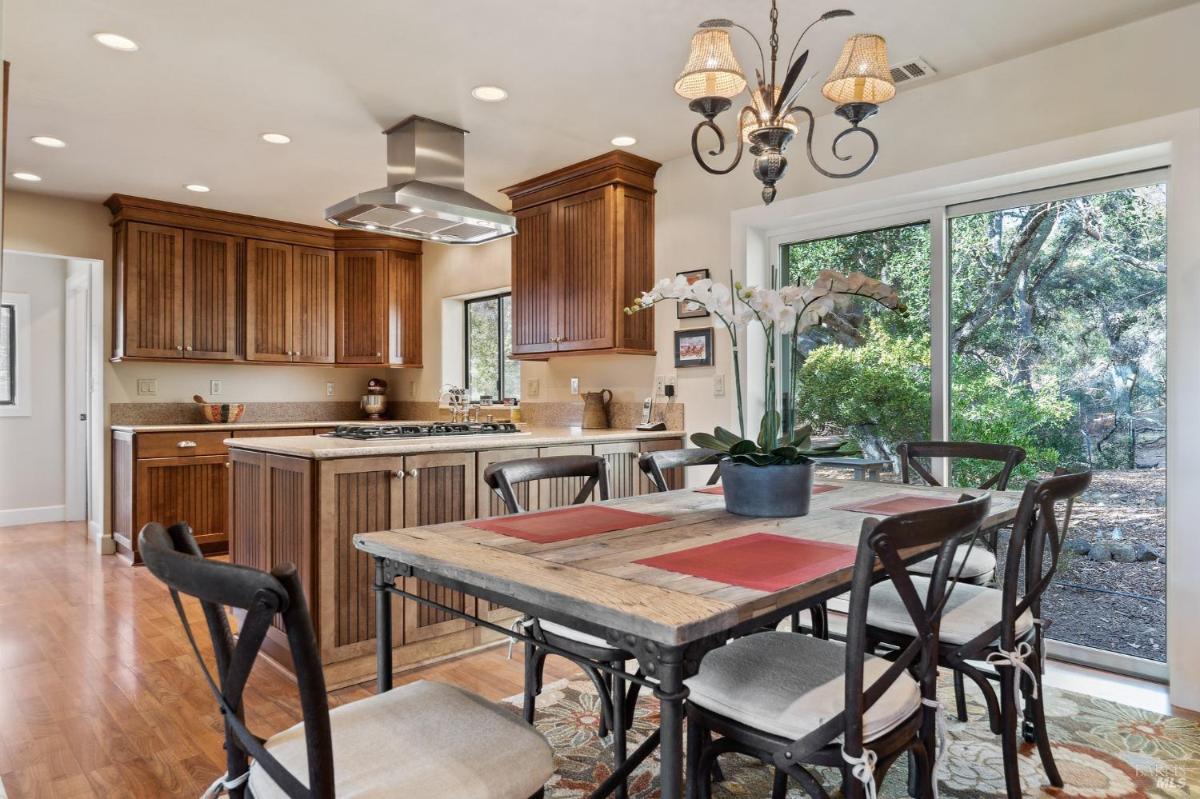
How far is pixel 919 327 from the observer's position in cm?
334

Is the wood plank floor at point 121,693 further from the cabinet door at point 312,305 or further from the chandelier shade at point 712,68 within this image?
the cabinet door at point 312,305

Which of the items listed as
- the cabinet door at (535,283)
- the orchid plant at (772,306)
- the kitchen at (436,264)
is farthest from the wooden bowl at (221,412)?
the orchid plant at (772,306)

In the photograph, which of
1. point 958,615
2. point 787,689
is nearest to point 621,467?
point 958,615

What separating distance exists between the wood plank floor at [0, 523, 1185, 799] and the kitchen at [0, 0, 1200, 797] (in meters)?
0.02

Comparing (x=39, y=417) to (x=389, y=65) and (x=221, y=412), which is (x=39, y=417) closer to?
(x=221, y=412)

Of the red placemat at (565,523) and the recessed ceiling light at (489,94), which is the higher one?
the recessed ceiling light at (489,94)

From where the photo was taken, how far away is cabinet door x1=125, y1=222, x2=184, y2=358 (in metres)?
4.84

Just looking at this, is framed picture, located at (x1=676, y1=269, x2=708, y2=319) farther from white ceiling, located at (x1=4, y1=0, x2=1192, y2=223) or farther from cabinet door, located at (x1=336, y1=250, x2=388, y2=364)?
cabinet door, located at (x1=336, y1=250, x2=388, y2=364)

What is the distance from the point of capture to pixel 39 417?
20.1 feet

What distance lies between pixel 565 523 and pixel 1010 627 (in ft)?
3.68

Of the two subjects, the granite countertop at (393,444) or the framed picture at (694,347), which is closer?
the granite countertop at (393,444)

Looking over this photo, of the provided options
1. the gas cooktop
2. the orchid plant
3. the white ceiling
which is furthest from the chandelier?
the gas cooktop

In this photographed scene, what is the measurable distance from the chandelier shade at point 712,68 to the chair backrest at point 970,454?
Answer: 163 centimetres

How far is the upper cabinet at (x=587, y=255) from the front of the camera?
4.01 meters
